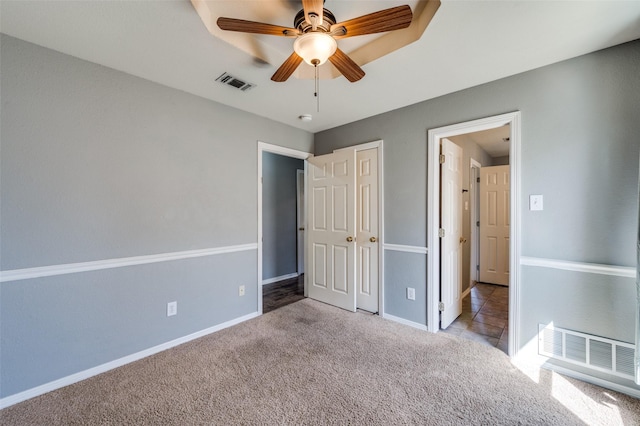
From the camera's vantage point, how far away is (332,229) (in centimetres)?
336

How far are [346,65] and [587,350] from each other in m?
2.61

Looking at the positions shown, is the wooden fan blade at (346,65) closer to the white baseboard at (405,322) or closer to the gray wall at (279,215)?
the white baseboard at (405,322)

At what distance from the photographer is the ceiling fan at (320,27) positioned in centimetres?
123

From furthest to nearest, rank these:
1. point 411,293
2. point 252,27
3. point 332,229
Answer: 1. point 332,229
2. point 411,293
3. point 252,27

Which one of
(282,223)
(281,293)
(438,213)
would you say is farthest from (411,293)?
(282,223)

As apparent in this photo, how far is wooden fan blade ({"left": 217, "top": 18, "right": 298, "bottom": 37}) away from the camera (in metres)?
1.29

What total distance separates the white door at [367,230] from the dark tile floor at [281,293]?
996 mm

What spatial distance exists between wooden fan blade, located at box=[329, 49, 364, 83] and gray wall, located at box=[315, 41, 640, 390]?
132 cm

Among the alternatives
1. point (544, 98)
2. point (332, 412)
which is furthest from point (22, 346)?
point (544, 98)

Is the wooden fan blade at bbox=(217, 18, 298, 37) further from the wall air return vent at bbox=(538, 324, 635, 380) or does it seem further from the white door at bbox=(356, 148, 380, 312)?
the wall air return vent at bbox=(538, 324, 635, 380)

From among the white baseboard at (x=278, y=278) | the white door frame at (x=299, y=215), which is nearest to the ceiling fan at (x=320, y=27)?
the white door frame at (x=299, y=215)

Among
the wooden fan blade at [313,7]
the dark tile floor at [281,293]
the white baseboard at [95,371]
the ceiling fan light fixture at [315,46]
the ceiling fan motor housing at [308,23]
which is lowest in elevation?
the dark tile floor at [281,293]

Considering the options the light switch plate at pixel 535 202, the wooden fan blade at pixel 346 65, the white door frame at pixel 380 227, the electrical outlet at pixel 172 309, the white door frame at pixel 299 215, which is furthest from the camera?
the white door frame at pixel 299 215

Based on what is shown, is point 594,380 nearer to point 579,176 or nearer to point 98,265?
point 579,176
